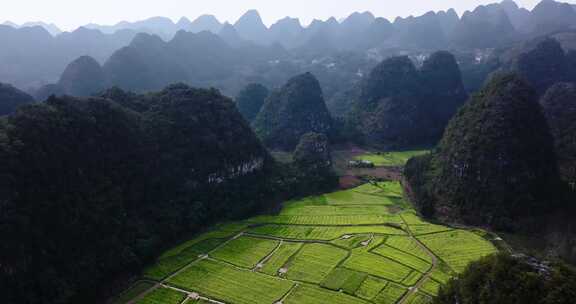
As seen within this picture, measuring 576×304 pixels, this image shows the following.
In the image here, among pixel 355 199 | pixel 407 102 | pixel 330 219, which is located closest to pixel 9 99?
pixel 330 219

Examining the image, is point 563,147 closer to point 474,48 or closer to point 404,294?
point 404,294

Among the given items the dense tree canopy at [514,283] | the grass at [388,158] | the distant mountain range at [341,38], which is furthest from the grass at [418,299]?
the distant mountain range at [341,38]

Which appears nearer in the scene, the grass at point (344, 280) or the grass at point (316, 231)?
the grass at point (344, 280)

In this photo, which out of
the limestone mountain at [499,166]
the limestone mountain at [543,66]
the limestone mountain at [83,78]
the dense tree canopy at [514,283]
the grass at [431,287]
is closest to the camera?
the dense tree canopy at [514,283]

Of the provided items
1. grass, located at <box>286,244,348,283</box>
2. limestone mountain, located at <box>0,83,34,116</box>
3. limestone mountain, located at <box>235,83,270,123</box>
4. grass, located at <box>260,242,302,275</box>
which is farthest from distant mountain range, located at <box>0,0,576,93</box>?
grass, located at <box>286,244,348,283</box>

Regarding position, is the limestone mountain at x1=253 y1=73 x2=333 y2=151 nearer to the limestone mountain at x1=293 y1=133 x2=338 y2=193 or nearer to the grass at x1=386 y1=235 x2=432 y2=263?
the limestone mountain at x1=293 y1=133 x2=338 y2=193

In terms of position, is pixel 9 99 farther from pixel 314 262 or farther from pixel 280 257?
pixel 314 262

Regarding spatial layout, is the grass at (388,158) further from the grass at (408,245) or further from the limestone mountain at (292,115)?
the grass at (408,245)
